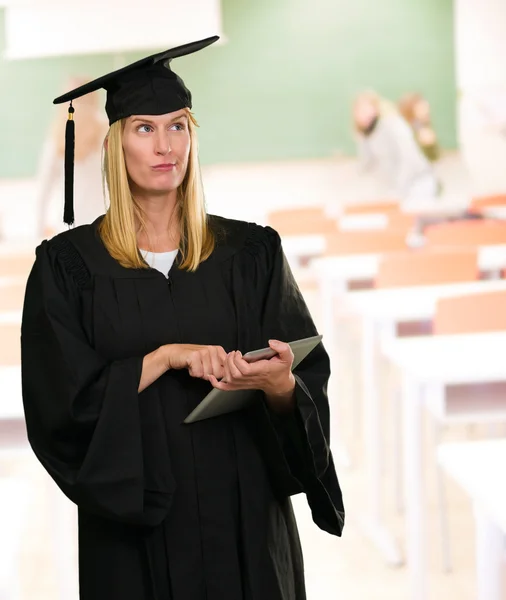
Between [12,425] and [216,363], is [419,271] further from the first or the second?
[216,363]

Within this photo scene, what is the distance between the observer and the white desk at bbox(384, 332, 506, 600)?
Answer: 280 cm

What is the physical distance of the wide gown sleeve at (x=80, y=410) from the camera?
1818mm

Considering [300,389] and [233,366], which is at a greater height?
[233,366]

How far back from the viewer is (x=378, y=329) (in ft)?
12.8

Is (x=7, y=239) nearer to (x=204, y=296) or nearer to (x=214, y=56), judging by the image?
(x=214, y=56)

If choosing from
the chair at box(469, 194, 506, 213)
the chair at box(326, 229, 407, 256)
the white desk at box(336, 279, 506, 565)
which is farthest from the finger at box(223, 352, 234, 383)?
the chair at box(469, 194, 506, 213)

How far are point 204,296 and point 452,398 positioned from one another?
1.15m

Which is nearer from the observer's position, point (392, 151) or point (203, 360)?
point (203, 360)

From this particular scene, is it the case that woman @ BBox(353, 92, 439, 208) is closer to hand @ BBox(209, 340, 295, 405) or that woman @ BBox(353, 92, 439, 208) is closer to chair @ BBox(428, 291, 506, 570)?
chair @ BBox(428, 291, 506, 570)

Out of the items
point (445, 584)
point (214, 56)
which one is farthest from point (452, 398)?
point (214, 56)

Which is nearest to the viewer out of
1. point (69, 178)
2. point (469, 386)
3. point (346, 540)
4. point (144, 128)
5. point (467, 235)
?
point (144, 128)

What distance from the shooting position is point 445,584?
11.0 ft

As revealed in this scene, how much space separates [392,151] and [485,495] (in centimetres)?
1019

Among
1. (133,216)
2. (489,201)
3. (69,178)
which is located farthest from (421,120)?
(133,216)
